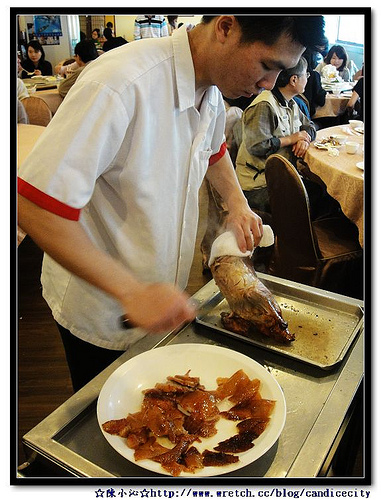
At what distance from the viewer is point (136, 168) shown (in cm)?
88

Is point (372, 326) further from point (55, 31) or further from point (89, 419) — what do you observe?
point (55, 31)

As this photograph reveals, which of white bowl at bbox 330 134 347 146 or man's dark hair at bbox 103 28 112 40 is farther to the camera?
white bowl at bbox 330 134 347 146

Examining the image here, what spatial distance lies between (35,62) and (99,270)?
61cm

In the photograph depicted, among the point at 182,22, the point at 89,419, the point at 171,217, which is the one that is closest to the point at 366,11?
the point at 182,22

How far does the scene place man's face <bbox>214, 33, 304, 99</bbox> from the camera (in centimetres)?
83

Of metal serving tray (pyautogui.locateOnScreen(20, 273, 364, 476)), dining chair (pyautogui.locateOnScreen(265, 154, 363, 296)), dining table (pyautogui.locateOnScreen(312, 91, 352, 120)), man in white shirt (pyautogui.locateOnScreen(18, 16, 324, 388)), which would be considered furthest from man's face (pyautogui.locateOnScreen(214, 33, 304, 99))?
dining table (pyautogui.locateOnScreen(312, 91, 352, 120))

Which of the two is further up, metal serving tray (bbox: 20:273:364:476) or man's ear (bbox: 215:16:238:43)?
man's ear (bbox: 215:16:238:43)

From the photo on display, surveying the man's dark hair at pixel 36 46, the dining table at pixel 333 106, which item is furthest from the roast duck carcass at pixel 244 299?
the dining table at pixel 333 106

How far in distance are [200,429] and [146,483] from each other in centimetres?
12

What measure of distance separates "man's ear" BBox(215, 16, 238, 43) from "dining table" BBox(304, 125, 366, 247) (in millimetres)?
1328

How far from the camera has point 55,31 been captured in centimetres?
97

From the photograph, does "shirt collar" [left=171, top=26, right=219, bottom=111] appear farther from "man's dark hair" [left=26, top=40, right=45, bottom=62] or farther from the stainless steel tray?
the stainless steel tray

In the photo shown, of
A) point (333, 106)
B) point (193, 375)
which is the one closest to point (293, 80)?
point (333, 106)

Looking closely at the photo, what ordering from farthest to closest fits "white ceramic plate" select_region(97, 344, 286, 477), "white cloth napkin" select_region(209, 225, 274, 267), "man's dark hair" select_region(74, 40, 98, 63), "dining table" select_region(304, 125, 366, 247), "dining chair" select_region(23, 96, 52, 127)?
"dining chair" select_region(23, 96, 52, 127) → "dining table" select_region(304, 125, 366, 247) → "white cloth napkin" select_region(209, 225, 274, 267) → "man's dark hair" select_region(74, 40, 98, 63) → "white ceramic plate" select_region(97, 344, 286, 477)
